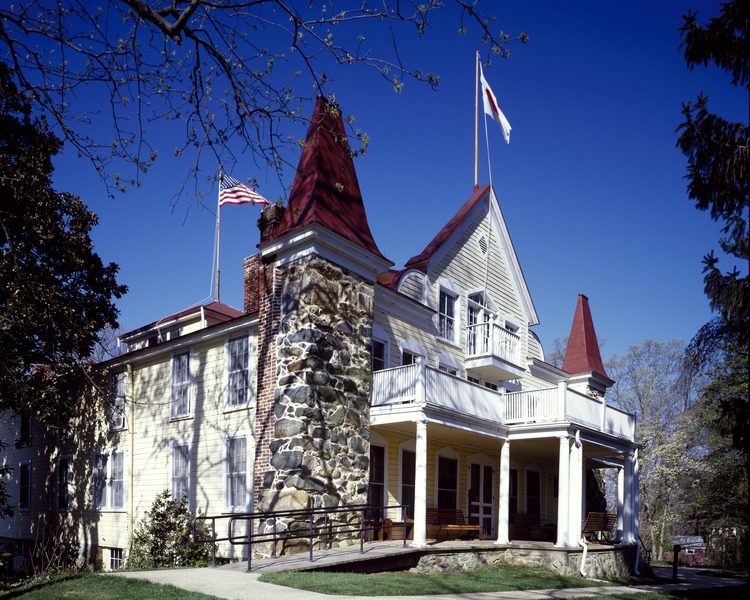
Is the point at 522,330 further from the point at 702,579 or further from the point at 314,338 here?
the point at 314,338

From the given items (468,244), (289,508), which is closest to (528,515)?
(468,244)

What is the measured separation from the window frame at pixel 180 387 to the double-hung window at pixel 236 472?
2.35 m

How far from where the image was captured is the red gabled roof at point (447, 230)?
22.9 meters

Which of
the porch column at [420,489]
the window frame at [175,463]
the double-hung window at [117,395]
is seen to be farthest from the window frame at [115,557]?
the porch column at [420,489]

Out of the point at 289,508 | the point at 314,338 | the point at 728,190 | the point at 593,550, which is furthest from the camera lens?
the point at 593,550

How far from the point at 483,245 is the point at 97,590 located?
57.3 ft

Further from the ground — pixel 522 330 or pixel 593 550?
pixel 522 330

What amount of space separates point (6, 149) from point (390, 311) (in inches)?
444

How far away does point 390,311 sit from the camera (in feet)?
68.6

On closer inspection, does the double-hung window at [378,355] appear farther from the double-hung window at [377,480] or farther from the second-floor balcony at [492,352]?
the second-floor balcony at [492,352]

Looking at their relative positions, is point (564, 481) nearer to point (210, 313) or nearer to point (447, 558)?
point (447, 558)

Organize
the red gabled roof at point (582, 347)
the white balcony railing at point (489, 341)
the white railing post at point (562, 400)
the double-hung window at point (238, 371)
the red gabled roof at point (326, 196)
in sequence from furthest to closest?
the red gabled roof at point (582, 347) → the white balcony railing at point (489, 341) → the white railing post at point (562, 400) → the double-hung window at point (238, 371) → the red gabled roof at point (326, 196)

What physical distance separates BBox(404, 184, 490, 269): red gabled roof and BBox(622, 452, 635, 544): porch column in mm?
8895

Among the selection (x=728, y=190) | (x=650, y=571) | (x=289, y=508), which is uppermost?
(x=728, y=190)
